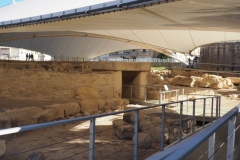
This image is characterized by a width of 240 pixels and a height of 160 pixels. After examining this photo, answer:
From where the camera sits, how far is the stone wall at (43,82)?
1459cm

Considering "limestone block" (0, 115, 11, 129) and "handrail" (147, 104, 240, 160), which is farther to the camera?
"limestone block" (0, 115, 11, 129)

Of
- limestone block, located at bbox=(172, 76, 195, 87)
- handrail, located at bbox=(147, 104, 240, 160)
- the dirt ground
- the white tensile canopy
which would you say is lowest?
the dirt ground

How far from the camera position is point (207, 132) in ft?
5.81

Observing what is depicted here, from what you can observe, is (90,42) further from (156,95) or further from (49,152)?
(49,152)

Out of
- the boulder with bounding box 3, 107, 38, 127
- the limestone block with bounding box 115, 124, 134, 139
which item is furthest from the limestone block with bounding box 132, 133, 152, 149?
the boulder with bounding box 3, 107, 38, 127

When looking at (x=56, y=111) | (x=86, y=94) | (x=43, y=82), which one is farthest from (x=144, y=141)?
(x=43, y=82)

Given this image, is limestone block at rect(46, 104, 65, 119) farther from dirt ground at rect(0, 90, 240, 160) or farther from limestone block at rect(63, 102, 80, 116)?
dirt ground at rect(0, 90, 240, 160)

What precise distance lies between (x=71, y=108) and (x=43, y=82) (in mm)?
2212

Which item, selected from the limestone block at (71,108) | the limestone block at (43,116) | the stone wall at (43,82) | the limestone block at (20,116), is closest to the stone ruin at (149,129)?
the limestone block at (43,116)

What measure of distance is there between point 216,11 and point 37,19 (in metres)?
6.97

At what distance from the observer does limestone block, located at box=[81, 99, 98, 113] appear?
1436cm

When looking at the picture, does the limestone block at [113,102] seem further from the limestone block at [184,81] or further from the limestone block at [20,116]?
the limestone block at [184,81]

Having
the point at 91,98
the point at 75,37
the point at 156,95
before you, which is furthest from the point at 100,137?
the point at 75,37

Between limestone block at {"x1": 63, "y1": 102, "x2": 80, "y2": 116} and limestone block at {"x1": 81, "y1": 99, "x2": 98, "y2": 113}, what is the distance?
0.31m
